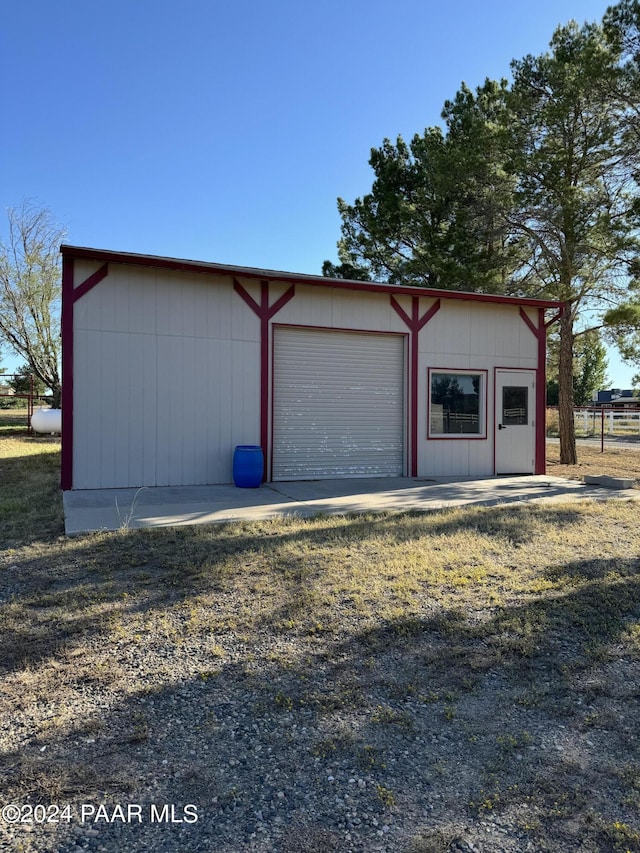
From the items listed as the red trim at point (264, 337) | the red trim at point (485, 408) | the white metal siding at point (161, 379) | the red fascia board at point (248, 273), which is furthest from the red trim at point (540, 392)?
the white metal siding at point (161, 379)

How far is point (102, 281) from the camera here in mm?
8625

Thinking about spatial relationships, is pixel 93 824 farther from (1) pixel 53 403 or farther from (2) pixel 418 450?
(1) pixel 53 403

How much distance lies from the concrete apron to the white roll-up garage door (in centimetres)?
53

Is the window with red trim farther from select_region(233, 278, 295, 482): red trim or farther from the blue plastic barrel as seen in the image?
the blue plastic barrel

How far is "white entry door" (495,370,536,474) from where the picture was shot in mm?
11469

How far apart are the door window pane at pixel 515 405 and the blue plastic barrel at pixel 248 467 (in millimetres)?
5332

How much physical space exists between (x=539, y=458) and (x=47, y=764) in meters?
11.1

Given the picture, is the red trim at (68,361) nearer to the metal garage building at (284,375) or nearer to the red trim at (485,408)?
the metal garage building at (284,375)

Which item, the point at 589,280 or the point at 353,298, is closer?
the point at 353,298

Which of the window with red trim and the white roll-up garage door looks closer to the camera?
the white roll-up garage door

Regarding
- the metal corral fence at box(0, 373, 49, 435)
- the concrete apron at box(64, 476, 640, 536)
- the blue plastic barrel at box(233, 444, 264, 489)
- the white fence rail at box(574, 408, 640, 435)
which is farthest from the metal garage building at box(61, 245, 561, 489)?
the white fence rail at box(574, 408, 640, 435)

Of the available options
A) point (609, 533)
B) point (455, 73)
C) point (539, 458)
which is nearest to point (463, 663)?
point (609, 533)

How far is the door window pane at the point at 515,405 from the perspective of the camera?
455 inches

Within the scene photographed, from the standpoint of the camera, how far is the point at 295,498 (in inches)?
320
